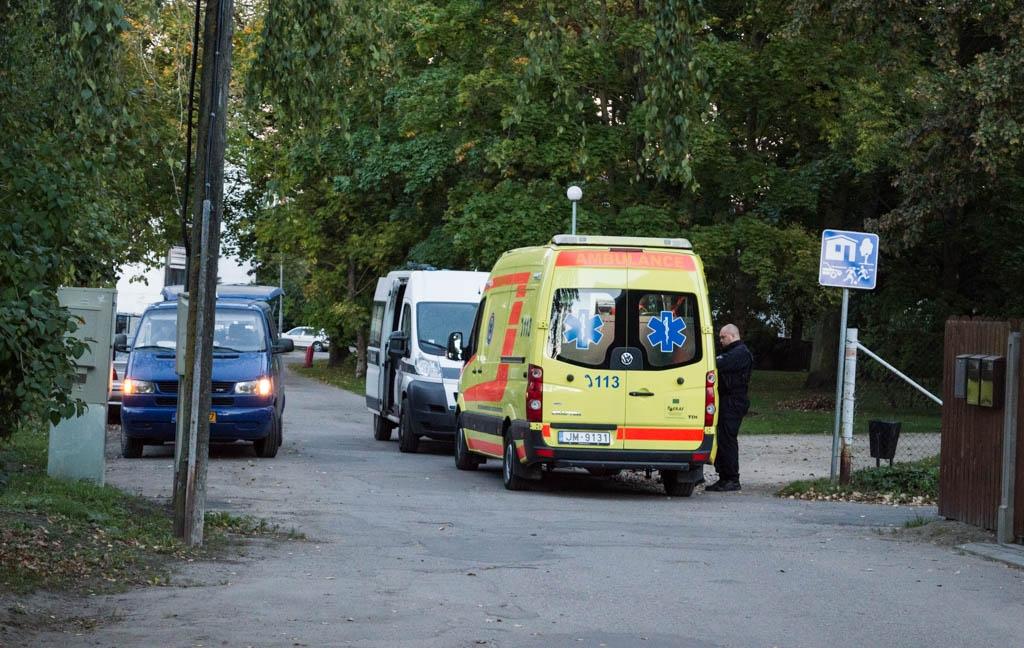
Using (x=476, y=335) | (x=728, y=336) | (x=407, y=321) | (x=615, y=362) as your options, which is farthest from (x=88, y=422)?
(x=407, y=321)

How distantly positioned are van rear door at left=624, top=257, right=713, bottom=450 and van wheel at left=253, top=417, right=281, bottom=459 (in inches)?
230

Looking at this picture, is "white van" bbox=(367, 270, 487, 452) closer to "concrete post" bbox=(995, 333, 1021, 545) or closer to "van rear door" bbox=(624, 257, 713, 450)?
"van rear door" bbox=(624, 257, 713, 450)

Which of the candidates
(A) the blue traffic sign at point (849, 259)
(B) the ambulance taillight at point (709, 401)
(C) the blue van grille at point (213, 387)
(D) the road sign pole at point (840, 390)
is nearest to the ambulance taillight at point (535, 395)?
(B) the ambulance taillight at point (709, 401)

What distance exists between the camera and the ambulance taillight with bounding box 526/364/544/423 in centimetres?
1550

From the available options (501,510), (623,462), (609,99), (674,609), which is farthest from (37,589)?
(609,99)

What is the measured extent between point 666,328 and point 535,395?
1.48 metres

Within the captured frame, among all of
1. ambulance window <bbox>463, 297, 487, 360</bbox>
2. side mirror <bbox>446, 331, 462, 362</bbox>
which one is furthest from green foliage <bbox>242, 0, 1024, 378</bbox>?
ambulance window <bbox>463, 297, 487, 360</bbox>

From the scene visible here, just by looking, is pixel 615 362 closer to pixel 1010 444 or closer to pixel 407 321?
pixel 1010 444

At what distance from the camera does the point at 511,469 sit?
1634 cm

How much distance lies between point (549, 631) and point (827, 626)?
1.50m

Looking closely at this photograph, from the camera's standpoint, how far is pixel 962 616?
8.81 m

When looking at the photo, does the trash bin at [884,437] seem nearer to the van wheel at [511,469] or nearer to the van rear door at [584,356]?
the van rear door at [584,356]

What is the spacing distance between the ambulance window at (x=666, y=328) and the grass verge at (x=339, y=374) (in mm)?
27167

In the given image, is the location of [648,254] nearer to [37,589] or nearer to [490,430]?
[490,430]
